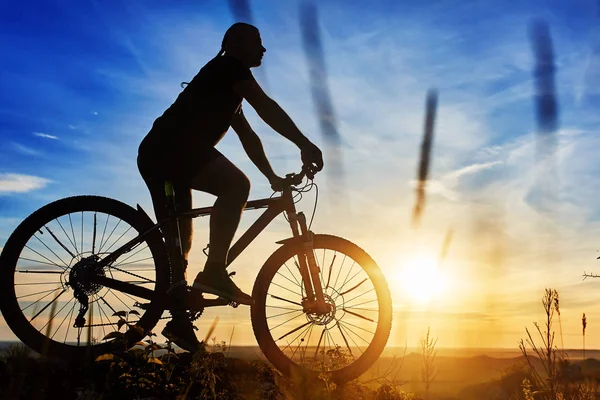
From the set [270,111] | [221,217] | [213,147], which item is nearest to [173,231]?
[221,217]

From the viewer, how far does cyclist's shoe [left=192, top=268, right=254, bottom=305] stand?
5090mm

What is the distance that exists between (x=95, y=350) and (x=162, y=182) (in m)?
1.60

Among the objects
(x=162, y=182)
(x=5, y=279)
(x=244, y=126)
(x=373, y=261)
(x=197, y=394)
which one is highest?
(x=244, y=126)

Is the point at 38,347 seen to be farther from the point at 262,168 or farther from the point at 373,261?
the point at 373,261

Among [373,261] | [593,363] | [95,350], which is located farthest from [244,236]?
[593,363]

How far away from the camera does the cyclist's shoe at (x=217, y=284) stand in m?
5.09

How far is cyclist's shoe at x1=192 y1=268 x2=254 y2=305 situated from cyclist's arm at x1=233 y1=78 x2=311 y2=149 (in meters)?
1.35

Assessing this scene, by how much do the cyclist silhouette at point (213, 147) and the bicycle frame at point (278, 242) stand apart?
0.78ft

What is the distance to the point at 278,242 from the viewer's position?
18.4ft

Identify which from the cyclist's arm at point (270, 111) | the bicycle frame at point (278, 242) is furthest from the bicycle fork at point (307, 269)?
the cyclist's arm at point (270, 111)

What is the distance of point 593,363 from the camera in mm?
26188

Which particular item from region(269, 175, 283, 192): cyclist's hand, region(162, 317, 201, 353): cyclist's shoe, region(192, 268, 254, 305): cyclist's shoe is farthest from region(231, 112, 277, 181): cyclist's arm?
region(162, 317, 201, 353): cyclist's shoe

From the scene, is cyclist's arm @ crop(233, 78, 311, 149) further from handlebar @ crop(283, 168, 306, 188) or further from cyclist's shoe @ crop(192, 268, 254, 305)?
cyclist's shoe @ crop(192, 268, 254, 305)

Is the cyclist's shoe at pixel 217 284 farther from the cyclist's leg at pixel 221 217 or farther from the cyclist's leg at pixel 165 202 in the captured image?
the cyclist's leg at pixel 165 202
